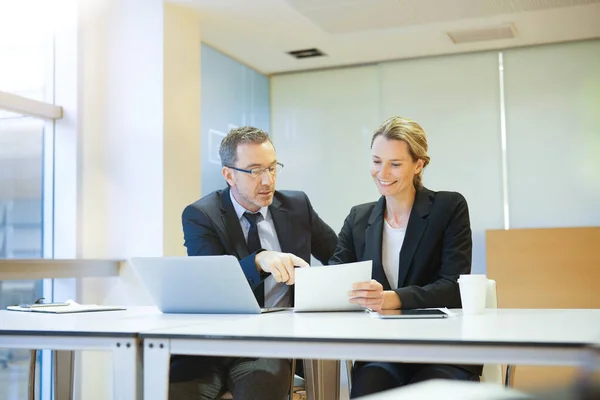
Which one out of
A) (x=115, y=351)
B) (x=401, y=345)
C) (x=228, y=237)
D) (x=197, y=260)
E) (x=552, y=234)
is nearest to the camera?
(x=401, y=345)

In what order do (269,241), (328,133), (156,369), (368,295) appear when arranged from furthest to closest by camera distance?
(328,133) < (269,241) < (368,295) < (156,369)

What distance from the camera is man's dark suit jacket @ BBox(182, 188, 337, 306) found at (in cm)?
268

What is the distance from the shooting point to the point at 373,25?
5.02 metres

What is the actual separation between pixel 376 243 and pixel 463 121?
3.55 meters

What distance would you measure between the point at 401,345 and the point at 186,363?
96cm

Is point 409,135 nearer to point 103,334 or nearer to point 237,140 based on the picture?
point 237,140

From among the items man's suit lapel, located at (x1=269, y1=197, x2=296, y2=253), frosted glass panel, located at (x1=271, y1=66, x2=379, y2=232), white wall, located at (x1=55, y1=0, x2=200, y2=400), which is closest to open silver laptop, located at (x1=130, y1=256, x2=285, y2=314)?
man's suit lapel, located at (x1=269, y1=197, x2=296, y2=253)

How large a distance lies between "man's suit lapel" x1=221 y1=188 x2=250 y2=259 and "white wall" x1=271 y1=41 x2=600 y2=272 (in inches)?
133

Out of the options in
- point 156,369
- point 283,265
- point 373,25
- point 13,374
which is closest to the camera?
point 156,369

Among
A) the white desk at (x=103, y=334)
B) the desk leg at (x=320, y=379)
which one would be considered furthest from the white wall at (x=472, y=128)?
the white desk at (x=103, y=334)

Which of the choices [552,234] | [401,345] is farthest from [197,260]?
[552,234]

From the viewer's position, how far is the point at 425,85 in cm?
595

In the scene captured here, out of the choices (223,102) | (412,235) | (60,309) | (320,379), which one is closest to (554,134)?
(223,102)

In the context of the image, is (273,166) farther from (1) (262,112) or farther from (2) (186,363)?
(1) (262,112)
